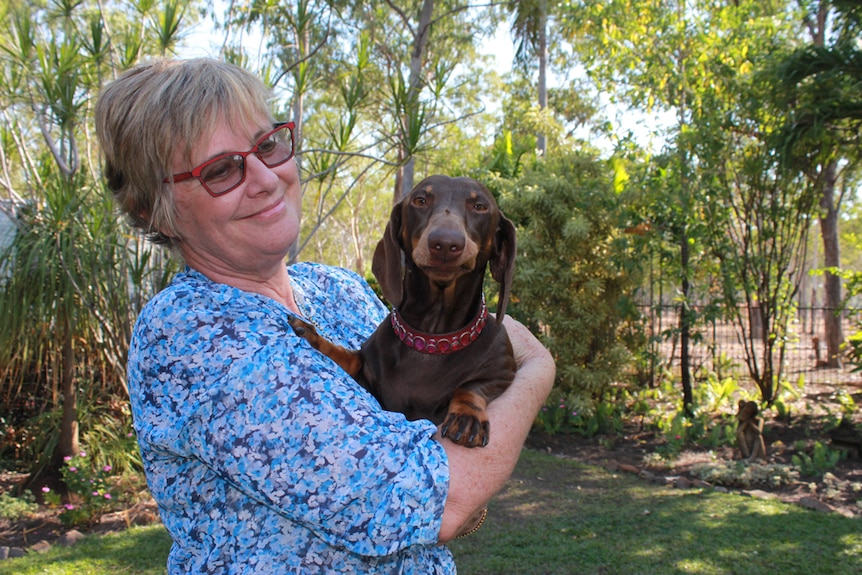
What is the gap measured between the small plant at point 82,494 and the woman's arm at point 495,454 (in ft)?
12.7

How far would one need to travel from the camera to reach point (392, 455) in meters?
1.24

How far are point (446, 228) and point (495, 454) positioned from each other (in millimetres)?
558

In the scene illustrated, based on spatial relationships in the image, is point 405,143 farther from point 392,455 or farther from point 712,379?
point 712,379

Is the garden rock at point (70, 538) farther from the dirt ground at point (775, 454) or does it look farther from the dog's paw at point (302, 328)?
the dirt ground at point (775, 454)

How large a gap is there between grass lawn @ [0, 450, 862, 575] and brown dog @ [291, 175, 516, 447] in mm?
2557

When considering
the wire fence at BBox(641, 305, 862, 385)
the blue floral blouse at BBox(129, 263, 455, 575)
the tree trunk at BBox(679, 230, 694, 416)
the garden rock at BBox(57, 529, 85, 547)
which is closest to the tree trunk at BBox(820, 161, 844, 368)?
the wire fence at BBox(641, 305, 862, 385)

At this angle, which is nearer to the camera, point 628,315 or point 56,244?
point 56,244

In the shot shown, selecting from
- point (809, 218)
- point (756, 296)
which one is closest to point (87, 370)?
point (756, 296)

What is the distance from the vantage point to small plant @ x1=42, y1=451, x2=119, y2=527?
4.62 meters

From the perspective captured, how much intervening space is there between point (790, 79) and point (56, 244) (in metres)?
5.86

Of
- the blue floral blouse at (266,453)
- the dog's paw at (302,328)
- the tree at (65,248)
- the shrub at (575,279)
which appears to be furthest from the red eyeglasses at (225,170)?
the shrub at (575,279)

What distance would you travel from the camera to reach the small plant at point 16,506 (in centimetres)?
460

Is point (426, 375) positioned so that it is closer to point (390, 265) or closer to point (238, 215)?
point (390, 265)

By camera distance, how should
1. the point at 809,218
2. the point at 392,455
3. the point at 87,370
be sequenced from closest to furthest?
the point at 392,455 → the point at 87,370 → the point at 809,218
